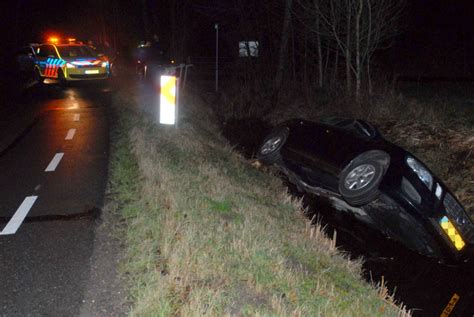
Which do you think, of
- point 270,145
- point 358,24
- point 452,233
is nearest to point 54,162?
point 270,145

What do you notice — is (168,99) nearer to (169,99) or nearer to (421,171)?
(169,99)

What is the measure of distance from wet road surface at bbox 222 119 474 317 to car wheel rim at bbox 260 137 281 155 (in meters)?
1.27

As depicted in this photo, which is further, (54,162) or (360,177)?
(54,162)

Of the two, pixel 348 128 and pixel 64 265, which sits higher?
pixel 348 128

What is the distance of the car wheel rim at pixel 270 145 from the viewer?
7.97 m

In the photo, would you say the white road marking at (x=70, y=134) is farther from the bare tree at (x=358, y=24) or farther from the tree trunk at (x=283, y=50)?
the tree trunk at (x=283, y=50)

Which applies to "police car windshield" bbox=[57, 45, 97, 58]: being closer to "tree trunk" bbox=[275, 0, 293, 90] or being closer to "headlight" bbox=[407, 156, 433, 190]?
"tree trunk" bbox=[275, 0, 293, 90]

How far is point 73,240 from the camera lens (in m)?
4.89

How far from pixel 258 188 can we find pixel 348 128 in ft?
5.21

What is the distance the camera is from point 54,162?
26.4 feet

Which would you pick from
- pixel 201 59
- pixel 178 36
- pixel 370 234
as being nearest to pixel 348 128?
pixel 370 234

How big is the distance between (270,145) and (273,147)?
136 millimetres

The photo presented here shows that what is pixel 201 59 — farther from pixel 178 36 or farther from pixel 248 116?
pixel 248 116

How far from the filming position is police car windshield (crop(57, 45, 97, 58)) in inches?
739
